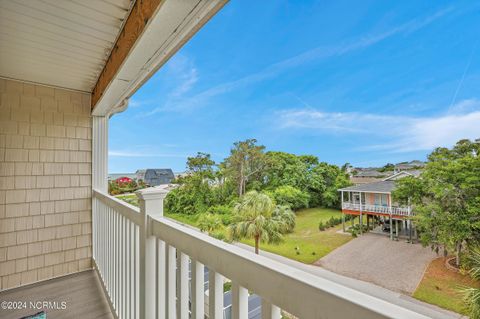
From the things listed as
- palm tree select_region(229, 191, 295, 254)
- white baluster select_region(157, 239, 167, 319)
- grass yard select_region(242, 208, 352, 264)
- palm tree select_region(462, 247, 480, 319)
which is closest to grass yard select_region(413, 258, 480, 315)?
palm tree select_region(462, 247, 480, 319)

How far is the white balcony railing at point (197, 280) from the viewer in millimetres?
464

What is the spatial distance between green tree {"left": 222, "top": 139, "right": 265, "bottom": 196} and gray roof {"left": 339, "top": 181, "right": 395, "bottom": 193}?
2.55 ft

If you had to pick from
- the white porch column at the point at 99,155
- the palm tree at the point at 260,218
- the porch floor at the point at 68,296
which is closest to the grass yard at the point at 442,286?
the palm tree at the point at 260,218

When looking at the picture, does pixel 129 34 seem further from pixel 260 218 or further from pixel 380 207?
pixel 380 207

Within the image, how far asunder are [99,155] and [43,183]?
2.02 feet

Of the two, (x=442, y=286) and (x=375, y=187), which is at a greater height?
(x=375, y=187)

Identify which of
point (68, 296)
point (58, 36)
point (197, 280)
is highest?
point (58, 36)

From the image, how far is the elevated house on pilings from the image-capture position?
5.29 ft

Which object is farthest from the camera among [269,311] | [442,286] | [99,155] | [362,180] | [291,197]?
[99,155]

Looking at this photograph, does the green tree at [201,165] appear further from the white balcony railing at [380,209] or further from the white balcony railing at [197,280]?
the white balcony railing at [380,209]

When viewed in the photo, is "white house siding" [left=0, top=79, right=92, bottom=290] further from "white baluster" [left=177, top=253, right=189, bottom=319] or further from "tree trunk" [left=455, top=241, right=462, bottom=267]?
"tree trunk" [left=455, top=241, right=462, bottom=267]

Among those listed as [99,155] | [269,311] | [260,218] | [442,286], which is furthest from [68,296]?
[442,286]

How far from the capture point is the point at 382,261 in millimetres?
1639

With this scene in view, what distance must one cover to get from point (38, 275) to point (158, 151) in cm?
182
